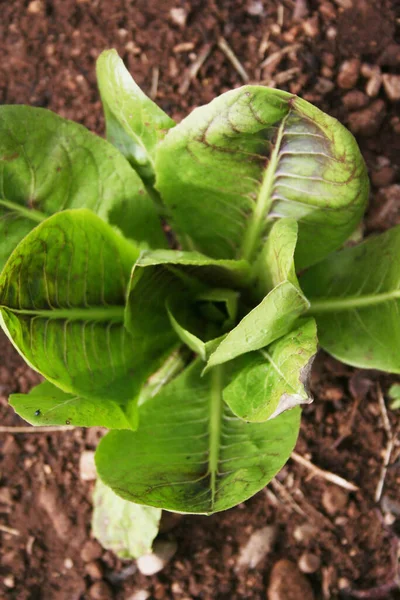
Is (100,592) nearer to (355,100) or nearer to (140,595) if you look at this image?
(140,595)

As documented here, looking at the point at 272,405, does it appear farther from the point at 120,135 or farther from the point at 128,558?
the point at 128,558

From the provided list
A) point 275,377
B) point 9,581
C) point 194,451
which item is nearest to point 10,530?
point 9,581

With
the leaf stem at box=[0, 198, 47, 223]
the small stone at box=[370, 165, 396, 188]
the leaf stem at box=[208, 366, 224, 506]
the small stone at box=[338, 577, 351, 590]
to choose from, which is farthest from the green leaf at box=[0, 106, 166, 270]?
the small stone at box=[338, 577, 351, 590]

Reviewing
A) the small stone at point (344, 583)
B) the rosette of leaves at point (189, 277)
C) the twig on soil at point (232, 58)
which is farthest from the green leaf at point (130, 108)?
the small stone at point (344, 583)

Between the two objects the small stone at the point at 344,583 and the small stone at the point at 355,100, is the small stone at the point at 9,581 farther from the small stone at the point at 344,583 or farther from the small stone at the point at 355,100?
the small stone at the point at 355,100

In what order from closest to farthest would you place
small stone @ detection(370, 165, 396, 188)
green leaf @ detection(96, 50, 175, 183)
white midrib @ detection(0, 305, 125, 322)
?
1. white midrib @ detection(0, 305, 125, 322)
2. green leaf @ detection(96, 50, 175, 183)
3. small stone @ detection(370, 165, 396, 188)

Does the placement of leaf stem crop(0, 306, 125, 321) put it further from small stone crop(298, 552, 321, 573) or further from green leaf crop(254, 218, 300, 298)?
small stone crop(298, 552, 321, 573)
